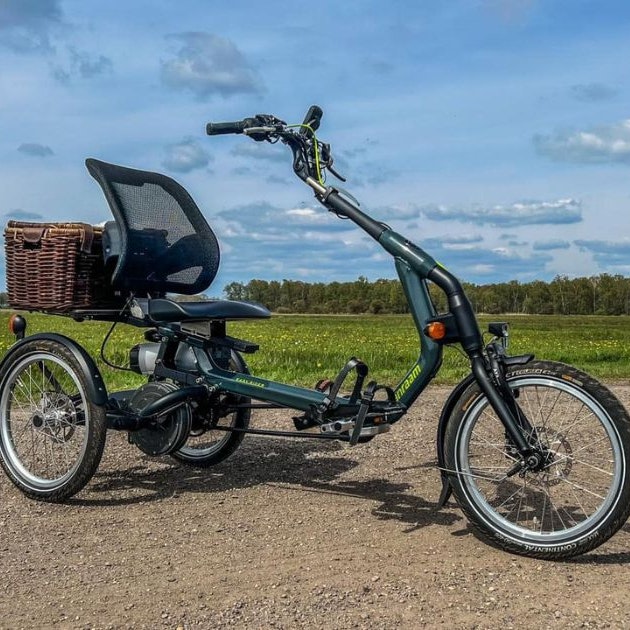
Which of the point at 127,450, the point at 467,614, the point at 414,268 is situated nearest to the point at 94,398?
the point at 127,450

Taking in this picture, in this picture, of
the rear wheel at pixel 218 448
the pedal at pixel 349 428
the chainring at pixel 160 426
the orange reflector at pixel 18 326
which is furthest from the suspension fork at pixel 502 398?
the orange reflector at pixel 18 326

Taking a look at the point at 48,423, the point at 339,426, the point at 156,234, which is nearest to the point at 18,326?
the point at 48,423

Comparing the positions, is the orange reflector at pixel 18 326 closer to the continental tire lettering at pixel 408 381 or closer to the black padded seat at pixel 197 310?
the black padded seat at pixel 197 310

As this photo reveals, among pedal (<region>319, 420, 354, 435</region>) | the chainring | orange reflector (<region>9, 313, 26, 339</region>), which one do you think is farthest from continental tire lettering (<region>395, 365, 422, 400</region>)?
orange reflector (<region>9, 313, 26, 339</region>)

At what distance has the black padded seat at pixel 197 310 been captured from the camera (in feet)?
17.1

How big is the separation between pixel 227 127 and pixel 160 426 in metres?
1.83

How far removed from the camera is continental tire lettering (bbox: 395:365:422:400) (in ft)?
15.5

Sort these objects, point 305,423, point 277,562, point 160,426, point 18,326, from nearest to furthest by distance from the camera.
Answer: point 277,562
point 305,423
point 160,426
point 18,326

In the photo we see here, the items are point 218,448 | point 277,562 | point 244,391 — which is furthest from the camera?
point 218,448

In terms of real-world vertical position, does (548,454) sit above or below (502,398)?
below

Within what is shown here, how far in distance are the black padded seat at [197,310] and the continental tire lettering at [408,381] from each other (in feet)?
3.45

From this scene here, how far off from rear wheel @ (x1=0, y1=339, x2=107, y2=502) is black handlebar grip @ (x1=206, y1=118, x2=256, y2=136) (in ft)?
5.30

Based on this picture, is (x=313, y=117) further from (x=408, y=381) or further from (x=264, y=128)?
(x=408, y=381)

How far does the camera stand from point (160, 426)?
5309 millimetres
